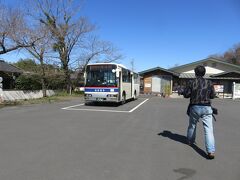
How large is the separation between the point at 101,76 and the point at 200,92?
40.8 ft

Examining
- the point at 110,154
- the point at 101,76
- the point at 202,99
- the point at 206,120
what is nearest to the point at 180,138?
the point at 206,120

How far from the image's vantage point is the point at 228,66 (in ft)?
132

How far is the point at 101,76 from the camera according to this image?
17938 mm

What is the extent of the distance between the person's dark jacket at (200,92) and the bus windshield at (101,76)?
1186 centimetres

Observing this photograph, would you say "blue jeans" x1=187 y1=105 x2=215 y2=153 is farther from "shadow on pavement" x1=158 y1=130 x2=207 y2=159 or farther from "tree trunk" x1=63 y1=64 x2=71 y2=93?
"tree trunk" x1=63 y1=64 x2=71 y2=93

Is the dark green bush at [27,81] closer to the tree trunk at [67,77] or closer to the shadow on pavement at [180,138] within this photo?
the tree trunk at [67,77]

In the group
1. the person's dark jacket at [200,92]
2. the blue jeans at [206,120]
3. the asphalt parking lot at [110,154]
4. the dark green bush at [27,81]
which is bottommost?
the asphalt parking lot at [110,154]

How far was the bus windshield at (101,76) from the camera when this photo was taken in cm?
1777

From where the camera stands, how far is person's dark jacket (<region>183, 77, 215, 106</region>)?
5.89 m

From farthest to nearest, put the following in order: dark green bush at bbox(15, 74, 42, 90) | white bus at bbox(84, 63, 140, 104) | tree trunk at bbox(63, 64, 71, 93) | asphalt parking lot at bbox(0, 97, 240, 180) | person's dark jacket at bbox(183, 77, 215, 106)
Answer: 1. tree trunk at bbox(63, 64, 71, 93)
2. dark green bush at bbox(15, 74, 42, 90)
3. white bus at bbox(84, 63, 140, 104)
4. person's dark jacket at bbox(183, 77, 215, 106)
5. asphalt parking lot at bbox(0, 97, 240, 180)

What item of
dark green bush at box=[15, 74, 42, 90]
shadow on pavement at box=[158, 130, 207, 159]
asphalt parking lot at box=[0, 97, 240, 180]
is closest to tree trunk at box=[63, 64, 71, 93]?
dark green bush at box=[15, 74, 42, 90]

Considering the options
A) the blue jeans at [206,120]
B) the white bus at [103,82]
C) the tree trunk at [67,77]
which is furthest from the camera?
the tree trunk at [67,77]

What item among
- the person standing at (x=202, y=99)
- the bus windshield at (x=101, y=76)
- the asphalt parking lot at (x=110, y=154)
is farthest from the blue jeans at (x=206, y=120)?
the bus windshield at (x=101, y=76)

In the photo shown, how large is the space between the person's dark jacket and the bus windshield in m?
11.9
